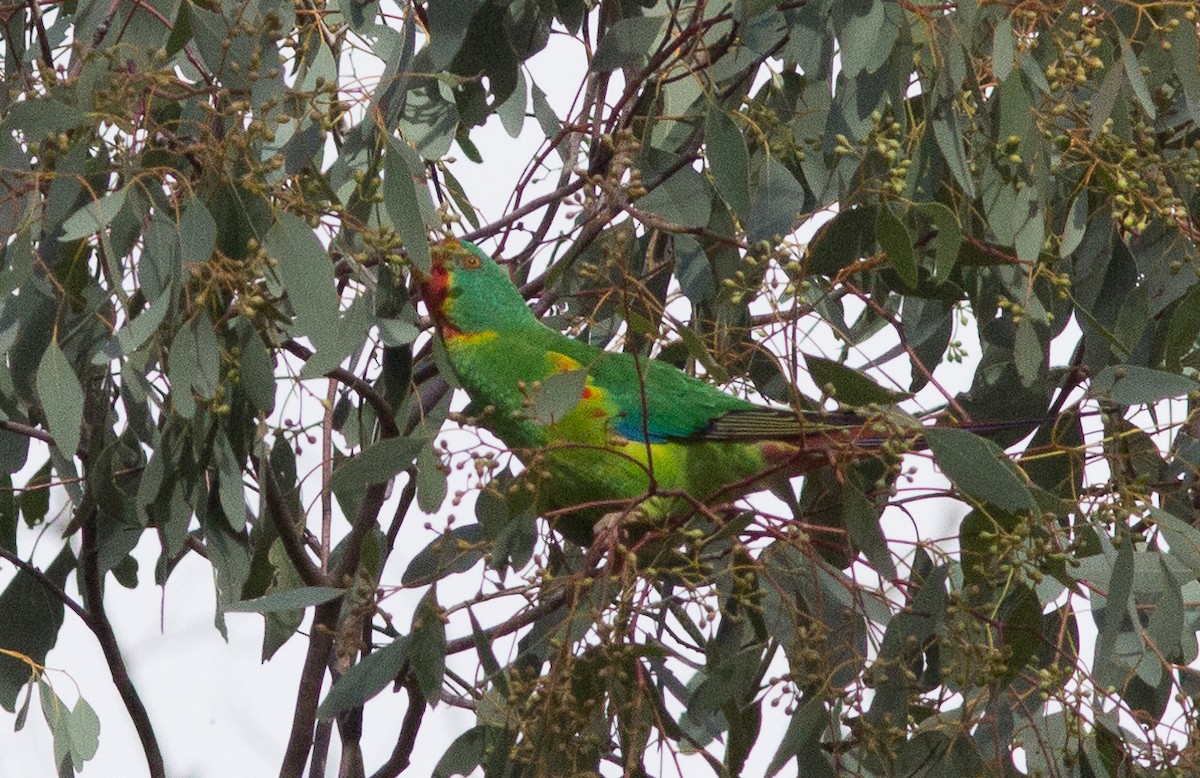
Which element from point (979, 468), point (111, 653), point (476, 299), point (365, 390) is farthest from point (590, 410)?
point (979, 468)

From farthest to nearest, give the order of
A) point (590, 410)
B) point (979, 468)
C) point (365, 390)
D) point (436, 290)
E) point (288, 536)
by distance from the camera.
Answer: point (436, 290)
point (590, 410)
point (288, 536)
point (365, 390)
point (979, 468)

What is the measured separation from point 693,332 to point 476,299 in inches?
32.6

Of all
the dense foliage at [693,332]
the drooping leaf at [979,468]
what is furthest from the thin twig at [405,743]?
the drooping leaf at [979,468]

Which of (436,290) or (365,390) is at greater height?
(436,290)

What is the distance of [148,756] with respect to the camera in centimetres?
270

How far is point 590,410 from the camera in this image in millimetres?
3094

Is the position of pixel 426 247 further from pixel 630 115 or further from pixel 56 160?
pixel 630 115

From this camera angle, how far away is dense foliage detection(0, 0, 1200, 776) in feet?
6.95

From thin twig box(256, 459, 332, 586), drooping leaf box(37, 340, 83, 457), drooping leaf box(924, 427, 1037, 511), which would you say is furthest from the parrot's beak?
drooping leaf box(924, 427, 1037, 511)

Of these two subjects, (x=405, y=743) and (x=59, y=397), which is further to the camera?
(x=405, y=743)

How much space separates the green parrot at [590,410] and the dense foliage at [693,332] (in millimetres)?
147

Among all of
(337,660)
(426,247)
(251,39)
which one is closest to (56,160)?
(251,39)

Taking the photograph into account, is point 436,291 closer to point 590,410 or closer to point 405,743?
point 590,410

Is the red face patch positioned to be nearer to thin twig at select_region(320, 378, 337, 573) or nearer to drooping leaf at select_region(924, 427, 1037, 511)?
thin twig at select_region(320, 378, 337, 573)
